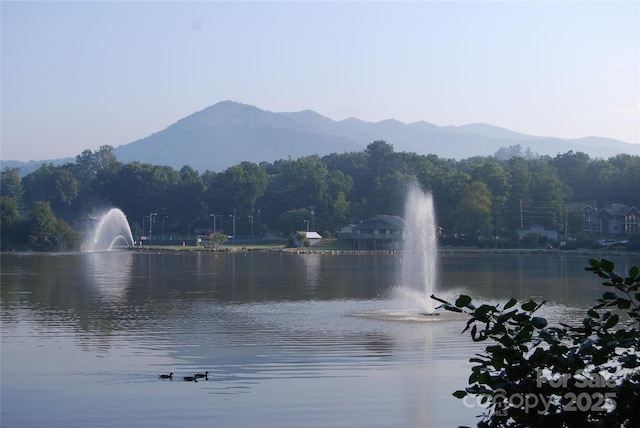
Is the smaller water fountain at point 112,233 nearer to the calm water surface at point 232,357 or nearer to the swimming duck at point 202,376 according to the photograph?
the calm water surface at point 232,357

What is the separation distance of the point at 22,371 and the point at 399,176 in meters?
99.9

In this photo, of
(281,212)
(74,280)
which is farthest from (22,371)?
(281,212)

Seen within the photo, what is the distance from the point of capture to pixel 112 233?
120 m

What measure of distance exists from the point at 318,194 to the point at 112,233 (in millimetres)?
31864

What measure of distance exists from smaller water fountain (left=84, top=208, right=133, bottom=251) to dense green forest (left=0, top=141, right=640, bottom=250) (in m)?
3.23

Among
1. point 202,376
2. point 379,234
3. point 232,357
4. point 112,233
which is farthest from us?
point 112,233

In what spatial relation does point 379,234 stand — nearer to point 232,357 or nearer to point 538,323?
point 232,357

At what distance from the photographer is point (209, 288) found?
41.7 meters

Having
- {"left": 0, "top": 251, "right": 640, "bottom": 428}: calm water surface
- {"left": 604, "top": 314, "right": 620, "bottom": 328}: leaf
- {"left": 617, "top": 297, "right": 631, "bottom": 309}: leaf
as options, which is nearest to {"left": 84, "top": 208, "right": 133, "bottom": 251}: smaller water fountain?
{"left": 0, "top": 251, "right": 640, "bottom": 428}: calm water surface

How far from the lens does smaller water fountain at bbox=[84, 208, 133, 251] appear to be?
114688 millimetres

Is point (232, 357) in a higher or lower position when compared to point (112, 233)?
lower

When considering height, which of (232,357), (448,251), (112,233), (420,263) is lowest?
(232,357)

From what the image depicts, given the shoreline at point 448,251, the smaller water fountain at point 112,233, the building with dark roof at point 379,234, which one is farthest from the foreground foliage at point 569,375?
the smaller water fountain at point 112,233

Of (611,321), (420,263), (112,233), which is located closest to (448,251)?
(112,233)
